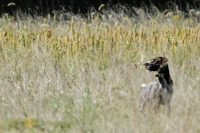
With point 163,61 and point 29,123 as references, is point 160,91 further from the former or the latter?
point 29,123

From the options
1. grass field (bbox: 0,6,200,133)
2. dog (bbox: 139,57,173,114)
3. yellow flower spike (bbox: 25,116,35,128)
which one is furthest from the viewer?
dog (bbox: 139,57,173,114)

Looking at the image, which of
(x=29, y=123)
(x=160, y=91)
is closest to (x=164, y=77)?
(x=160, y=91)

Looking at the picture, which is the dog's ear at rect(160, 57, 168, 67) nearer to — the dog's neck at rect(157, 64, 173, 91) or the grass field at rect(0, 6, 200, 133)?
the dog's neck at rect(157, 64, 173, 91)

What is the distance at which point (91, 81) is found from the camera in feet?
23.7

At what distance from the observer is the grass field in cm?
542

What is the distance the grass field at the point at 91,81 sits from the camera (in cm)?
542

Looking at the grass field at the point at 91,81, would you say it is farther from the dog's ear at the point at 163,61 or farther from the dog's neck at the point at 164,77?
the dog's ear at the point at 163,61

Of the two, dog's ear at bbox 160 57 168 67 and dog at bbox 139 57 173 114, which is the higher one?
dog's ear at bbox 160 57 168 67

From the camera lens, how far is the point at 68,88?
23.6 ft

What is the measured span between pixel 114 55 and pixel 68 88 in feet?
4.03

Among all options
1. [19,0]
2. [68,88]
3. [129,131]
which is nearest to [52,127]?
[129,131]

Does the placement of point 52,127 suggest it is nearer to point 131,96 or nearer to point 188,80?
point 131,96

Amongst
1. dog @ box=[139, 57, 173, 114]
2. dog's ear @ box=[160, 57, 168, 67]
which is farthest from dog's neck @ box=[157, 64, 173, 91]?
dog's ear @ box=[160, 57, 168, 67]

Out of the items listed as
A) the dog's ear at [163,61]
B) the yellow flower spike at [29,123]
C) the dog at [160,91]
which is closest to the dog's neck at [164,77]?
the dog at [160,91]
